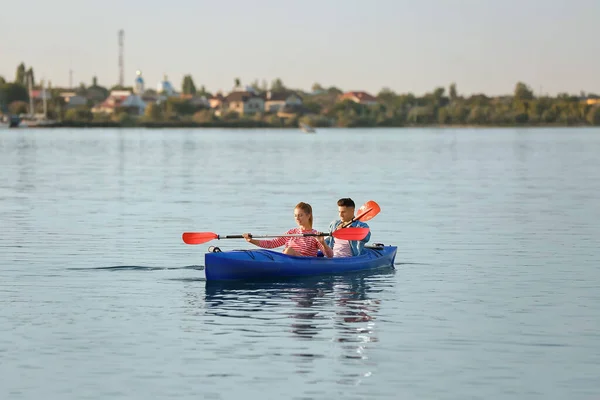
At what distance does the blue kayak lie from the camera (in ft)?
66.8

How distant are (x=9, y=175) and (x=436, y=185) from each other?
73.6 ft

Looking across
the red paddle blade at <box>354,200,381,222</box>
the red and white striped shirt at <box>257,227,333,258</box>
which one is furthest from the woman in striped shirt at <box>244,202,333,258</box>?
the red paddle blade at <box>354,200,381,222</box>

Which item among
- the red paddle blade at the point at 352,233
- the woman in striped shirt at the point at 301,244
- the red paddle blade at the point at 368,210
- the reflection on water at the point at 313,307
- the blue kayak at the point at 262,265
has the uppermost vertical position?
the red paddle blade at the point at 368,210

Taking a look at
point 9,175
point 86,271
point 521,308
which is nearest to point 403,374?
point 521,308

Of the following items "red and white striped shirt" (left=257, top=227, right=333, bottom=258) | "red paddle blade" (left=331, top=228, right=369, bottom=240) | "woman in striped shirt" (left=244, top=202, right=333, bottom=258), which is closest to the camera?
"woman in striped shirt" (left=244, top=202, right=333, bottom=258)

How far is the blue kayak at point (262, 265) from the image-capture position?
2038 centimetres

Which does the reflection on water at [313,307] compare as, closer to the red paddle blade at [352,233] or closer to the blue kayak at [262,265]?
the blue kayak at [262,265]

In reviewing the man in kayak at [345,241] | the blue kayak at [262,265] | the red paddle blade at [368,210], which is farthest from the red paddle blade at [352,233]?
the red paddle blade at [368,210]

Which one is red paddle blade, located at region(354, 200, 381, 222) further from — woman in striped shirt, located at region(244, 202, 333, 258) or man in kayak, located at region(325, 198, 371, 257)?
woman in striped shirt, located at region(244, 202, 333, 258)

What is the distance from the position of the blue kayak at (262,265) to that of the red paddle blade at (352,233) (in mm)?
400

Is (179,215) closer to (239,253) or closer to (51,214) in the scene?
(51,214)

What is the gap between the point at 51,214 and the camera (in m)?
36.3

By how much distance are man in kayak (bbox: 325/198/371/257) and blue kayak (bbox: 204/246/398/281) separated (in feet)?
1.78

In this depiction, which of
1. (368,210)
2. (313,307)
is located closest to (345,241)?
(368,210)
